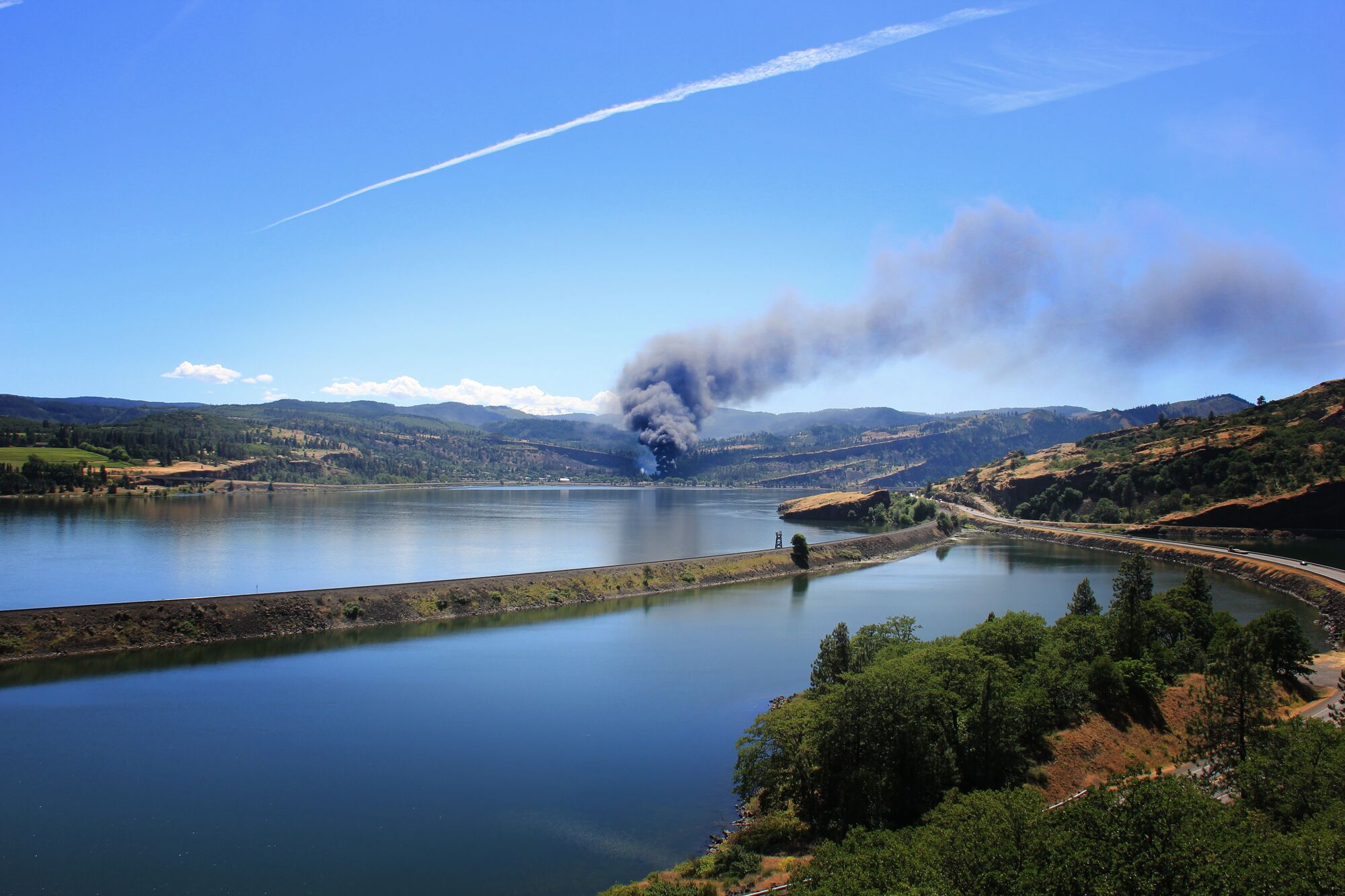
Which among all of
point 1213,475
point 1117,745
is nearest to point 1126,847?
point 1117,745

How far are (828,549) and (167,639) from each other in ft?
135

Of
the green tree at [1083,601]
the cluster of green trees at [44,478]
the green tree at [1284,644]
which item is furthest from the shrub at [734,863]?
the cluster of green trees at [44,478]

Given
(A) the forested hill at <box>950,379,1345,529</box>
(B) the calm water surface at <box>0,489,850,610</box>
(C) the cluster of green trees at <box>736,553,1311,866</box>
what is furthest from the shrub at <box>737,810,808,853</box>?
(A) the forested hill at <box>950,379,1345,529</box>

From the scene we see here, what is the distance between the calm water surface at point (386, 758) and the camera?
13070mm

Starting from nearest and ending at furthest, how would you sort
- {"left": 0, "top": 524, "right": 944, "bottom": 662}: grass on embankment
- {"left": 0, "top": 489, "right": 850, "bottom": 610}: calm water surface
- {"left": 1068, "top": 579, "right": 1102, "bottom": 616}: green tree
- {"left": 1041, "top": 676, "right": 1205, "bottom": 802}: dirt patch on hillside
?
{"left": 1041, "top": 676, "right": 1205, "bottom": 802}: dirt patch on hillside
{"left": 0, "top": 524, "right": 944, "bottom": 662}: grass on embankment
{"left": 1068, "top": 579, "right": 1102, "bottom": 616}: green tree
{"left": 0, "top": 489, "right": 850, "bottom": 610}: calm water surface

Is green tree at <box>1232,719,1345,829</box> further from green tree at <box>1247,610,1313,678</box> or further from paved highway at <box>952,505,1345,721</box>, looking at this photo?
green tree at <box>1247,610,1313,678</box>

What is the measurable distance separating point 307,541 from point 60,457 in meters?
58.3

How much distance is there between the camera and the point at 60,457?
9094 cm

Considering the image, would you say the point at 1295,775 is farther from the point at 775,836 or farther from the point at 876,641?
the point at 876,641

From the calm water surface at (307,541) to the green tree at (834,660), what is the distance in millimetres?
25679

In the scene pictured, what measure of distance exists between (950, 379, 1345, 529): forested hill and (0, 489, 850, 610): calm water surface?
26.3m

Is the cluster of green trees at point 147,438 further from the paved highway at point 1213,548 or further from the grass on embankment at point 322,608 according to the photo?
the paved highway at point 1213,548

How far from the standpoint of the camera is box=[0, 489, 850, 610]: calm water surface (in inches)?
1473

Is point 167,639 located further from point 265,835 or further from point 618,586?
point 618,586
